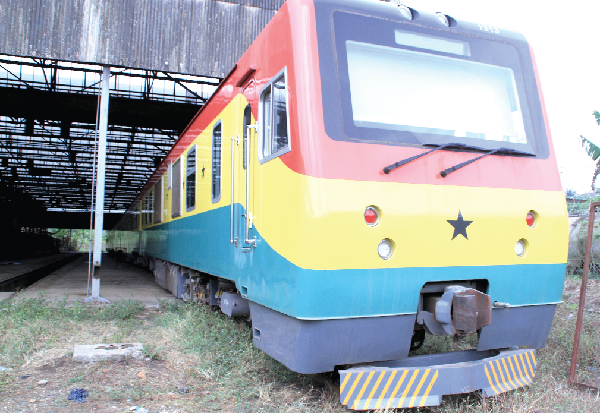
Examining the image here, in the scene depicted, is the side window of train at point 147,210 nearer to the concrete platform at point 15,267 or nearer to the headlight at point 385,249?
the concrete platform at point 15,267

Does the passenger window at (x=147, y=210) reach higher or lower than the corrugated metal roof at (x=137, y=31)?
lower

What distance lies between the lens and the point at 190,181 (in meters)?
7.52

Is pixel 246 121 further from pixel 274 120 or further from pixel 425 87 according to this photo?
pixel 425 87

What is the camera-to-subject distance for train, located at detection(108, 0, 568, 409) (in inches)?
135

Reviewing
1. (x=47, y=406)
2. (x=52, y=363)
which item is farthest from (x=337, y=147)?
(x=52, y=363)

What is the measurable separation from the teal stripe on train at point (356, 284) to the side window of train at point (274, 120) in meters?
0.73

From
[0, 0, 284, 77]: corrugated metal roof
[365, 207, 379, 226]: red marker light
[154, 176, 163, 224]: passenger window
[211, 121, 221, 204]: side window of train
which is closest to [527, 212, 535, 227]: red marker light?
[365, 207, 379, 226]: red marker light

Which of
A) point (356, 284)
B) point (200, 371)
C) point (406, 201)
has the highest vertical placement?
point (406, 201)

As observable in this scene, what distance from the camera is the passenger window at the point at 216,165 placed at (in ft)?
18.5

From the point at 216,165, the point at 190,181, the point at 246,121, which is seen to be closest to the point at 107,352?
the point at 216,165

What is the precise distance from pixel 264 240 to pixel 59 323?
4.24 meters

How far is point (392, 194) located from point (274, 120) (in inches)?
44.3

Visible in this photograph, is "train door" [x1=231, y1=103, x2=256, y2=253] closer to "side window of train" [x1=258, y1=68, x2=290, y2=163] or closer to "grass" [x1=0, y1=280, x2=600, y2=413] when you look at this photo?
"side window of train" [x1=258, y1=68, x2=290, y2=163]

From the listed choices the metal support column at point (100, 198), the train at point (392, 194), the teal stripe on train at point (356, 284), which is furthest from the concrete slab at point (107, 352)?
the metal support column at point (100, 198)
